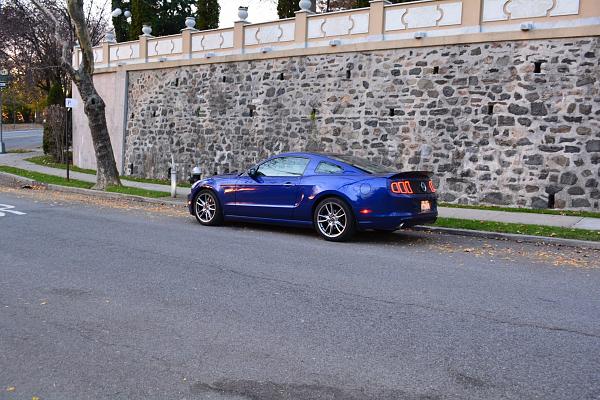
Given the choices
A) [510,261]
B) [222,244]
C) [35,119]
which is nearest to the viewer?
[510,261]

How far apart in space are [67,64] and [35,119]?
75127 mm

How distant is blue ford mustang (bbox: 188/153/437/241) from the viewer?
30.6 feet

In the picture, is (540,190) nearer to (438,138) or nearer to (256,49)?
(438,138)

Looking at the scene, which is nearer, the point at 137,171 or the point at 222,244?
the point at 222,244

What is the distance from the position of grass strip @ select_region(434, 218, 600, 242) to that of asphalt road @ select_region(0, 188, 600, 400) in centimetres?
96

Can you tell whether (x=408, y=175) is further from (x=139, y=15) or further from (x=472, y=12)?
(x=139, y=15)

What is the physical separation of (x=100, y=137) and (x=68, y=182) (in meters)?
2.55

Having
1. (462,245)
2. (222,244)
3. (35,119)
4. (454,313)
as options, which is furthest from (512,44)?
(35,119)

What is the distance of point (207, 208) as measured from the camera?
11.3m

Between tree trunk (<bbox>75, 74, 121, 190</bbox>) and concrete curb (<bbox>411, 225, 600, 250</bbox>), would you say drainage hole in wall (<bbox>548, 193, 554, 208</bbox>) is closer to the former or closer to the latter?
concrete curb (<bbox>411, 225, 600, 250</bbox>)

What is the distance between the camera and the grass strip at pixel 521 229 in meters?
10.1

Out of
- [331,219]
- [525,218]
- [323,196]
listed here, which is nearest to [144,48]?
[323,196]

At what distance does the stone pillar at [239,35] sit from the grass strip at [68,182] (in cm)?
607

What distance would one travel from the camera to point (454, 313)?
5.51 meters
